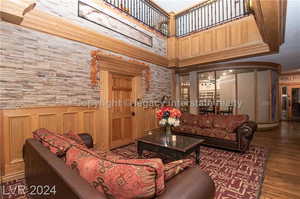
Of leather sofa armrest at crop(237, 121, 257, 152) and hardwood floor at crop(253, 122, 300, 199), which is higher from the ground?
leather sofa armrest at crop(237, 121, 257, 152)

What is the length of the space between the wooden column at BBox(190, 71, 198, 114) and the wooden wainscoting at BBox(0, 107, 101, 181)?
5199mm

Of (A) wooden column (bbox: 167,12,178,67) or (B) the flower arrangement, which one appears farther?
(A) wooden column (bbox: 167,12,178,67)

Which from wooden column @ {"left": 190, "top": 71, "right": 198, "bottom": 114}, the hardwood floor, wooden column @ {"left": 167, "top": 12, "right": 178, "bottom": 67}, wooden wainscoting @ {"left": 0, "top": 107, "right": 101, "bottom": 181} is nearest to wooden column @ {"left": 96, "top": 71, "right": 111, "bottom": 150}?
wooden wainscoting @ {"left": 0, "top": 107, "right": 101, "bottom": 181}

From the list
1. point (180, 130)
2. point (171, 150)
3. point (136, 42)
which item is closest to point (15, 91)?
point (171, 150)

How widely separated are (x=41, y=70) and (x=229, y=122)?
13.8 ft

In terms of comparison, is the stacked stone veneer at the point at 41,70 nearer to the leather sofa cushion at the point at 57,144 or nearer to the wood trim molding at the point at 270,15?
the leather sofa cushion at the point at 57,144

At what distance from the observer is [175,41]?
5.26 m

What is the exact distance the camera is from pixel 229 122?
148 inches

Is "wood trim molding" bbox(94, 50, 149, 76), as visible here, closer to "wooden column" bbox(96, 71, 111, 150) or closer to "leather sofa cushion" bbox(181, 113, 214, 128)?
"wooden column" bbox(96, 71, 111, 150)

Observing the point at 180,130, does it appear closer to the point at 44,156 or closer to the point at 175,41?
the point at 175,41

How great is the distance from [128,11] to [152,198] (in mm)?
4513

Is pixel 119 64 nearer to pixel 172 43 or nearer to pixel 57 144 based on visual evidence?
pixel 172 43

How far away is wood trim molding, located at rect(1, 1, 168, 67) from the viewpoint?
94.6 inches

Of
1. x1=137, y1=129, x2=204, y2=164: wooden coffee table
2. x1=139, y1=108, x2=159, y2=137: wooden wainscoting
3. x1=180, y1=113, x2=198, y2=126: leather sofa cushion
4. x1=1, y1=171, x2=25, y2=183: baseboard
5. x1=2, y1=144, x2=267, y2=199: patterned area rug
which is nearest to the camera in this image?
x1=2, y1=144, x2=267, y2=199: patterned area rug
